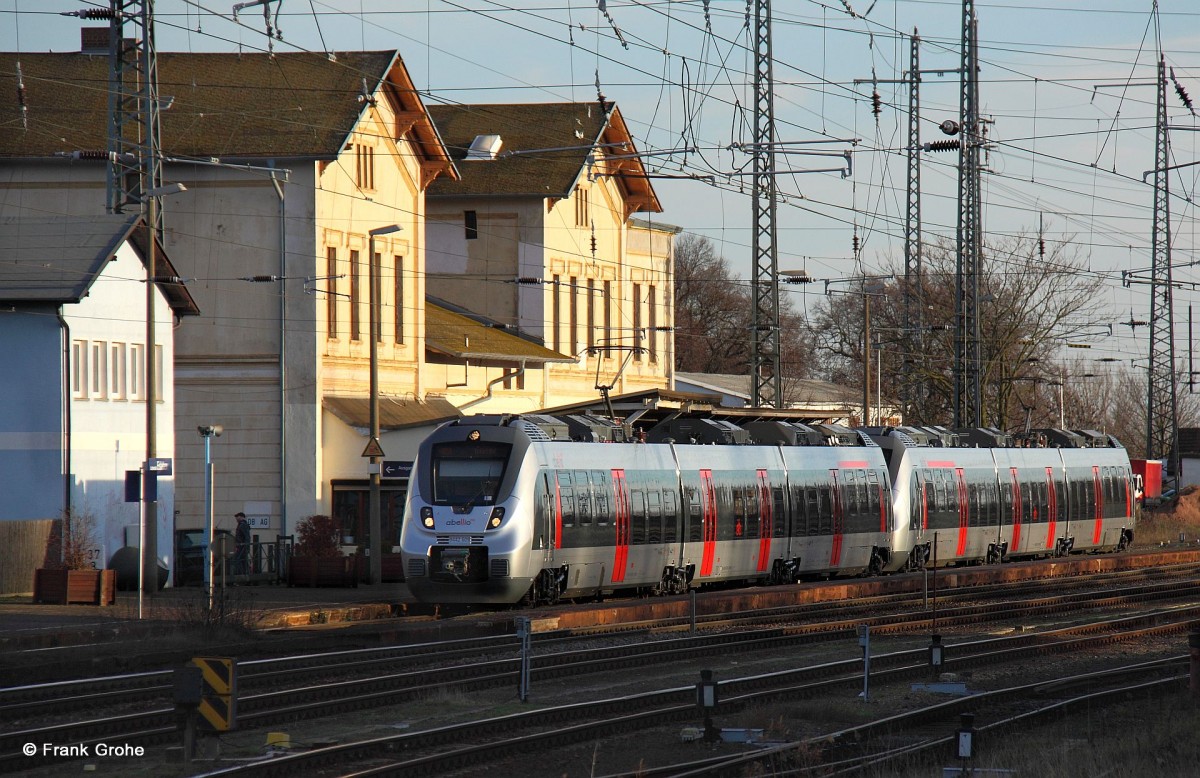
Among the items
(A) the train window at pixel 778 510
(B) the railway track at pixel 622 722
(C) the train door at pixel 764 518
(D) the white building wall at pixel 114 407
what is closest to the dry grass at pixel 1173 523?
(A) the train window at pixel 778 510

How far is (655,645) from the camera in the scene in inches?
944

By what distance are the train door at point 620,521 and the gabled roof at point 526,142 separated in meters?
27.3

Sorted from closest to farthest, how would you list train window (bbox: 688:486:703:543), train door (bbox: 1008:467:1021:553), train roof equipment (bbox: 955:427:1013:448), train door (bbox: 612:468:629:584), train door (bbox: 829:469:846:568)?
train door (bbox: 612:468:629:584)
train window (bbox: 688:486:703:543)
train door (bbox: 829:469:846:568)
train roof equipment (bbox: 955:427:1013:448)
train door (bbox: 1008:467:1021:553)

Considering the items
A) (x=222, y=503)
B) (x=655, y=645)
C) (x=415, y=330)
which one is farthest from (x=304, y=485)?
(x=655, y=645)

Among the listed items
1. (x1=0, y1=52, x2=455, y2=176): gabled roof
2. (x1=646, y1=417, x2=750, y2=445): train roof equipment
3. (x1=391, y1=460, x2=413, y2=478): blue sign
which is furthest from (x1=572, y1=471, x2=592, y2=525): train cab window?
(x1=0, y1=52, x2=455, y2=176): gabled roof

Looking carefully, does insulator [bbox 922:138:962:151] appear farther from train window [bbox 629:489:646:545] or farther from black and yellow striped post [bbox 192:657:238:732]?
black and yellow striped post [bbox 192:657:238:732]

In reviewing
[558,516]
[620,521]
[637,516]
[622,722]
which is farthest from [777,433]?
[622,722]

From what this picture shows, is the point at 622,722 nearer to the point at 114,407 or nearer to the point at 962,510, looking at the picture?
the point at 114,407

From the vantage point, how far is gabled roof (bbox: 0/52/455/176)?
148ft

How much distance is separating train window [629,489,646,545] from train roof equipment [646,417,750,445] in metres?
3.48

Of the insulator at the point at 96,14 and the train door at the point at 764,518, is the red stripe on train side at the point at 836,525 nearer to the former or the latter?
Result: the train door at the point at 764,518

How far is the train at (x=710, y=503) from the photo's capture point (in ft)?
91.0

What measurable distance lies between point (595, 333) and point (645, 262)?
557cm

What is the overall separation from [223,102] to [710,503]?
21312 mm
